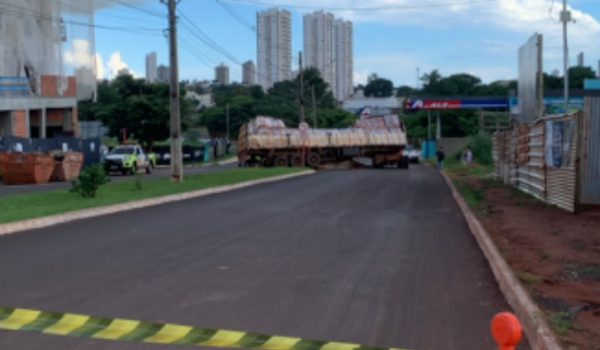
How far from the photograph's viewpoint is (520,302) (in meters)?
7.41

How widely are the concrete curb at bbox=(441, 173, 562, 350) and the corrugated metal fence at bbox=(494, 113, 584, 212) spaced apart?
4.13m

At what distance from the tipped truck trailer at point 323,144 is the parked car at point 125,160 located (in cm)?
793

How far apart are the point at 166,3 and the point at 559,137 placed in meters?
16.8

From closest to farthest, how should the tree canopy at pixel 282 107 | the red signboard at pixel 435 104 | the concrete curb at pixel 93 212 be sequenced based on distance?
the concrete curb at pixel 93 212 < the red signboard at pixel 435 104 < the tree canopy at pixel 282 107

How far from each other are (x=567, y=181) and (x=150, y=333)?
12.3 meters

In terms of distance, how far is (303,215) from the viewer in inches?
656

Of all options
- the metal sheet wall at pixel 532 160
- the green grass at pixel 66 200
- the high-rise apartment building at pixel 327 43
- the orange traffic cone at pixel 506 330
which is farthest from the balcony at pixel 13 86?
the high-rise apartment building at pixel 327 43

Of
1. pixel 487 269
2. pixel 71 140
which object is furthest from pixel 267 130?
pixel 487 269

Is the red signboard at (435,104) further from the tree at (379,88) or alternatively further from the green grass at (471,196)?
the tree at (379,88)

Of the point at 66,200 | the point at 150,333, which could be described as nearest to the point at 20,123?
the point at 66,200

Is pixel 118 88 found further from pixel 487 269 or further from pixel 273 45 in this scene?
pixel 487 269

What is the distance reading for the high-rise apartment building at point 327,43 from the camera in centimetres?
9419

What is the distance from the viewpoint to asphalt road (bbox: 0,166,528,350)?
6.89m

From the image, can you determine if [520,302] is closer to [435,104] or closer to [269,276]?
[269,276]
